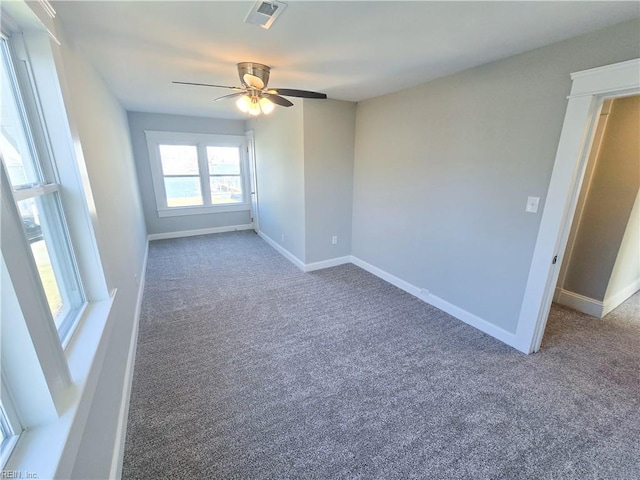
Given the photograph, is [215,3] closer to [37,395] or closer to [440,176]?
[37,395]

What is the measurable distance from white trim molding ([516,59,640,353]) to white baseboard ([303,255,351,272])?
8.13ft

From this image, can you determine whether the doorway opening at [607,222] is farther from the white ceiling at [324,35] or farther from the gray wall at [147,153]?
the gray wall at [147,153]

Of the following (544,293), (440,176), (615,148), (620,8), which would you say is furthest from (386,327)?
(615,148)

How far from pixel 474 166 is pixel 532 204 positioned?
1.96ft

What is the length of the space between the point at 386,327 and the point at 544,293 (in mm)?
1320

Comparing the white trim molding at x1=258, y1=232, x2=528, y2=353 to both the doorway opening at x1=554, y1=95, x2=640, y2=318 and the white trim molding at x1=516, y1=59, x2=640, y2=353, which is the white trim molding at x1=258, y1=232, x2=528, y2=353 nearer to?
the white trim molding at x1=516, y1=59, x2=640, y2=353

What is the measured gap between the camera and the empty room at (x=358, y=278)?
4.15ft

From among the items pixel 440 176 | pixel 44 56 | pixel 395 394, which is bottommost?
pixel 395 394

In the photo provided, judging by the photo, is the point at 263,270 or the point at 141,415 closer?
the point at 141,415

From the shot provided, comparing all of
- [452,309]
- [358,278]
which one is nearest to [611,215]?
[452,309]

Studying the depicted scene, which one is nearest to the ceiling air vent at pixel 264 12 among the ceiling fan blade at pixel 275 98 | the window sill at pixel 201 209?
the ceiling fan blade at pixel 275 98

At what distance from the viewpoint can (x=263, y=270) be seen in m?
4.08

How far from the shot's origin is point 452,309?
288cm

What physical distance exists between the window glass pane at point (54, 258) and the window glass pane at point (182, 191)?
177 inches
